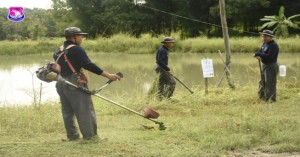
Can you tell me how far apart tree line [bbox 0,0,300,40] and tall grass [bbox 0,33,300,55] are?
4.51 metres

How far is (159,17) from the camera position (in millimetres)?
43781

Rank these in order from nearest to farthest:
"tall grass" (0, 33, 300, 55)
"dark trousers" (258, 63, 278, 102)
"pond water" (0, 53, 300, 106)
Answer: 1. "dark trousers" (258, 63, 278, 102)
2. "pond water" (0, 53, 300, 106)
3. "tall grass" (0, 33, 300, 55)

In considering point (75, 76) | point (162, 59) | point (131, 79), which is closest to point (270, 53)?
point (162, 59)

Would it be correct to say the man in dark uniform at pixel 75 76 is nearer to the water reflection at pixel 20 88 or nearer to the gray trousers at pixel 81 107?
the gray trousers at pixel 81 107

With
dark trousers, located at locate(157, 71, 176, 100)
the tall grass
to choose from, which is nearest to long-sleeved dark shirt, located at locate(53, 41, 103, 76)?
dark trousers, located at locate(157, 71, 176, 100)

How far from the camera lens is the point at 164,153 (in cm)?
559

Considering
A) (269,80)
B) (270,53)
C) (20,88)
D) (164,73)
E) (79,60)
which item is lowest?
(20,88)

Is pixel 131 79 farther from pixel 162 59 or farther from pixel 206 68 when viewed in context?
pixel 162 59

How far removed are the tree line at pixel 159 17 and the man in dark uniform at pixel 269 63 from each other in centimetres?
2836

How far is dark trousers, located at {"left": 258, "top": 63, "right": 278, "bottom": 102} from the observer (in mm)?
9906

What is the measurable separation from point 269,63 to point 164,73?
2471 millimetres

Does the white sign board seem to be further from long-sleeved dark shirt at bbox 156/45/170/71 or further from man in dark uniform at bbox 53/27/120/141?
man in dark uniform at bbox 53/27/120/141

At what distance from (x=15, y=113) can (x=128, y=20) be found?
110ft

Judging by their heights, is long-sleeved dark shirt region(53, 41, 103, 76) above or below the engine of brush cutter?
above
